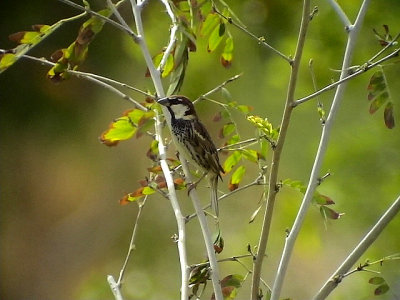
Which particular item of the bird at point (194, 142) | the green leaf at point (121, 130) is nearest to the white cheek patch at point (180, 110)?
the bird at point (194, 142)

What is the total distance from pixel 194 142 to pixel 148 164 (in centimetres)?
174

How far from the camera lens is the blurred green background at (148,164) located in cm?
220

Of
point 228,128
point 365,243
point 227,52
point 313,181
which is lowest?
point 365,243

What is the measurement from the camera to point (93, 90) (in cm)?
383

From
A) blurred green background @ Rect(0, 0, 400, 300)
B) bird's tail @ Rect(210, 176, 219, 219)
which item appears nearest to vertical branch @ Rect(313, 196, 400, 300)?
bird's tail @ Rect(210, 176, 219, 219)

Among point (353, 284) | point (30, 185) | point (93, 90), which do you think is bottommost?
point (353, 284)

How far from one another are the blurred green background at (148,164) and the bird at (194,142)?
14.9 inches

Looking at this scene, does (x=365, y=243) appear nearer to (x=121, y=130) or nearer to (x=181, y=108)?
(x=121, y=130)

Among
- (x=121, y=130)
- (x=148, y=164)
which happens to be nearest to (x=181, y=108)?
(x=121, y=130)

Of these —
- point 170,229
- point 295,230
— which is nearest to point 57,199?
point 170,229

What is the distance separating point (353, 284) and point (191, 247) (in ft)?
3.13

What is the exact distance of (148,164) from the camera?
11.4 ft

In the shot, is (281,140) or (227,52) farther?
(227,52)

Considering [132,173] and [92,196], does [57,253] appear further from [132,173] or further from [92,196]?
[132,173]
